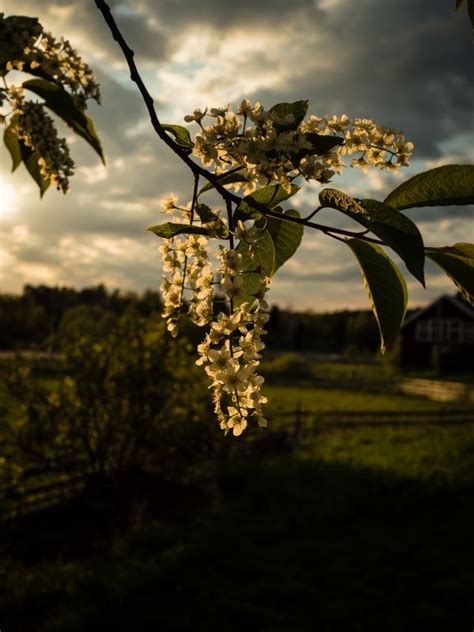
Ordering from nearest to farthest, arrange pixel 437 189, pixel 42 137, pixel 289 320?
pixel 437 189
pixel 42 137
pixel 289 320

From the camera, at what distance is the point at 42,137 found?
5.48ft

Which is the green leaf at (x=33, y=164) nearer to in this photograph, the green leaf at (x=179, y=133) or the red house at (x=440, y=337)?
the green leaf at (x=179, y=133)

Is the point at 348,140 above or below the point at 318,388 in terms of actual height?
above

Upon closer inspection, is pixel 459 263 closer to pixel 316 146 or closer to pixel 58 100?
pixel 316 146

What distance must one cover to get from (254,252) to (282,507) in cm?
806

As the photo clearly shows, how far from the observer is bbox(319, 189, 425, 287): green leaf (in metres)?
0.70

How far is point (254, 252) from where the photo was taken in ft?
3.15

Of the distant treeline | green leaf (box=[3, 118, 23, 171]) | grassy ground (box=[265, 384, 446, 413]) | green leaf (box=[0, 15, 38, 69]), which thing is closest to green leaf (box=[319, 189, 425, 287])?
green leaf (box=[0, 15, 38, 69])

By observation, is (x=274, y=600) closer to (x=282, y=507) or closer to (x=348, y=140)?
(x=282, y=507)

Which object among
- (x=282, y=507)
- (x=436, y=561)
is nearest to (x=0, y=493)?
(x=282, y=507)

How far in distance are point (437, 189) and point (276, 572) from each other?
20.7ft

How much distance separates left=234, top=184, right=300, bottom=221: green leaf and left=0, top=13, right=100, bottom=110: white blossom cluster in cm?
85

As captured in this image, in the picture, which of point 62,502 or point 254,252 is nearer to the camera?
point 254,252

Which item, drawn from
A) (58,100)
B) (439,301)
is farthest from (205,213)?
(439,301)
